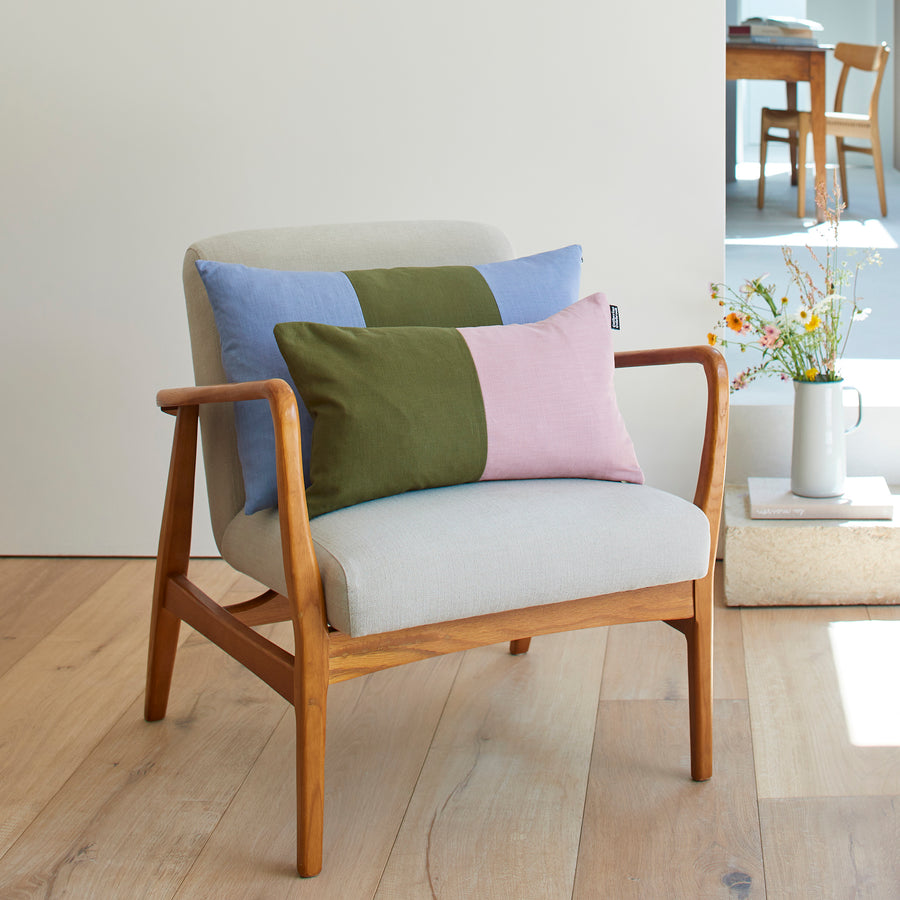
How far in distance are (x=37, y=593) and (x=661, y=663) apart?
1431 millimetres

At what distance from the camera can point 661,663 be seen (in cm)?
212

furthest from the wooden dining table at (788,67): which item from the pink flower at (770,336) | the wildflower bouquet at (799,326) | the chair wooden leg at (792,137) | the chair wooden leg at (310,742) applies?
the chair wooden leg at (310,742)

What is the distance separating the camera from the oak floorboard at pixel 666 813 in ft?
4.66

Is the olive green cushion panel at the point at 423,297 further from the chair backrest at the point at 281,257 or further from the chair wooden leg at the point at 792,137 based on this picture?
the chair wooden leg at the point at 792,137

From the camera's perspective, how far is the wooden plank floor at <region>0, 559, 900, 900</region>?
1452mm

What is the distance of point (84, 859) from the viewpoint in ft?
4.93

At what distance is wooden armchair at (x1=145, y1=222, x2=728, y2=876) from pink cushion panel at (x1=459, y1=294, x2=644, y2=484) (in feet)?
0.13

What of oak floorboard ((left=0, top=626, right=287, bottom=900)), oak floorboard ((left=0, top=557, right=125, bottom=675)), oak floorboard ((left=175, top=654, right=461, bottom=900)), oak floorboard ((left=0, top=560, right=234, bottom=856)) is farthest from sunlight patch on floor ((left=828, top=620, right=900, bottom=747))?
oak floorboard ((left=0, top=557, right=125, bottom=675))

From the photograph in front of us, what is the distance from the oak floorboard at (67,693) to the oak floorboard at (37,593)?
32mm

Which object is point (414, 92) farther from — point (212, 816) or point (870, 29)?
point (212, 816)

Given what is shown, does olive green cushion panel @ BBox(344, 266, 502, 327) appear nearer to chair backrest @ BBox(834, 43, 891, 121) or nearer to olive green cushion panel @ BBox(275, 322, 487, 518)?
olive green cushion panel @ BBox(275, 322, 487, 518)

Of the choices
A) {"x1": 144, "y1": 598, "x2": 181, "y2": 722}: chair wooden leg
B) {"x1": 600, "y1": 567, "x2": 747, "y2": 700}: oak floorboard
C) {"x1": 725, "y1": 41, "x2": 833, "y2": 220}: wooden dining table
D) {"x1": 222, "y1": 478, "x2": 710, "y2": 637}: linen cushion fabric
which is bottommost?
{"x1": 600, "y1": 567, "x2": 747, "y2": 700}: oak floorboard

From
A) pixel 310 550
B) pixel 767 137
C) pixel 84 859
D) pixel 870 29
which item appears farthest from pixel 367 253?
pixel 870 29

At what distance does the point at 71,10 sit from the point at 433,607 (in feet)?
6.15
